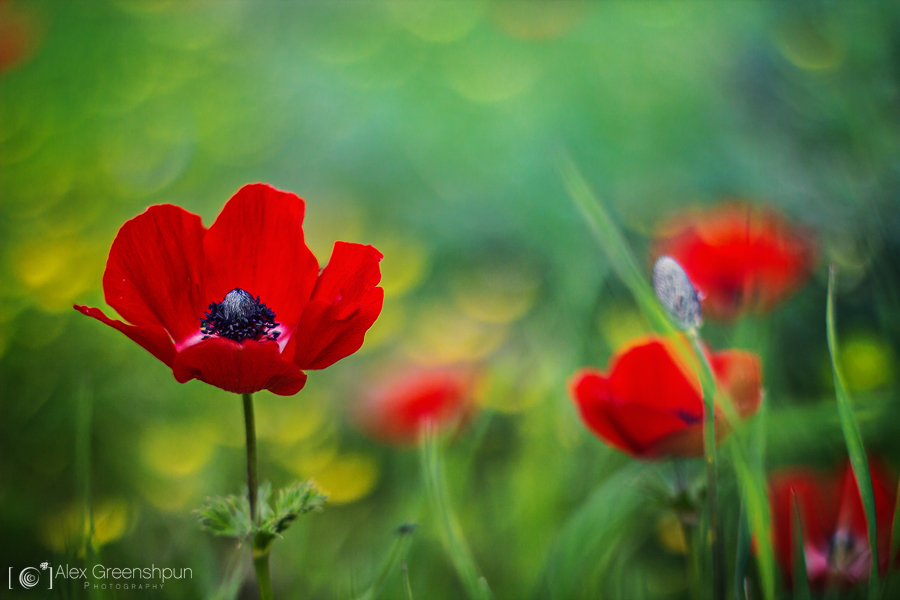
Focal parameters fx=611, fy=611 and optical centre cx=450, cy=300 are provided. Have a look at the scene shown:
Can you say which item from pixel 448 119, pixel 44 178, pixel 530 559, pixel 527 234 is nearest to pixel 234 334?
pixel 530 559

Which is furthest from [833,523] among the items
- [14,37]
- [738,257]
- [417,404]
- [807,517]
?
[14,37]

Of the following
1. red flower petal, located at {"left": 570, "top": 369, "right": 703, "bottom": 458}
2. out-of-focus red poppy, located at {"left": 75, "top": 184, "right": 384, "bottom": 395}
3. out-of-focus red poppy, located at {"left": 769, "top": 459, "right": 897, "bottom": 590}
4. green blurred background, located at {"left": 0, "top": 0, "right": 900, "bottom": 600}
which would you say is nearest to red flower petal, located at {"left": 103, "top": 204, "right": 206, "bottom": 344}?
out-of-focus red poppy, located at {"left": 75, "top": 184, "right": 384, "bottom": 395}

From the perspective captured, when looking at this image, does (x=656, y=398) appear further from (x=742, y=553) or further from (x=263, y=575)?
(x=263, y=575)

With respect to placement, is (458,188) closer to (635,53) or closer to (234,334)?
(635,53)

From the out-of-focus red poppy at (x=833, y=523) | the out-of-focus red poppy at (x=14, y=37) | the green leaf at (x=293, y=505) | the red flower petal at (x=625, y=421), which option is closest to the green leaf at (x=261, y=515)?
the green leaf at (x=293, y=505)

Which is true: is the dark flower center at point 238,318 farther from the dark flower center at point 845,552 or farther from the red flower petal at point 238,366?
the dark flower center at point 845,552

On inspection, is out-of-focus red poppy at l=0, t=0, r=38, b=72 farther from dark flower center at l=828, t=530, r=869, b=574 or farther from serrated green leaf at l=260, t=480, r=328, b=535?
dark flower center at l=828, t=530, r=869, b=574
